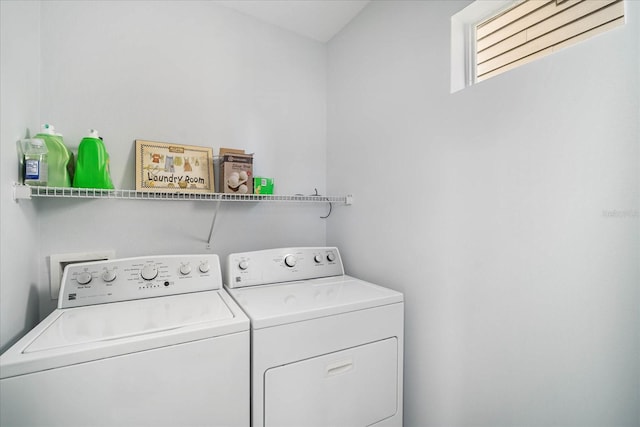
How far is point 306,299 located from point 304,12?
1808mm

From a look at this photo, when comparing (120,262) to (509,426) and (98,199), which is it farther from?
(509,426)

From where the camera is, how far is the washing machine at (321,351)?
3.52 feet

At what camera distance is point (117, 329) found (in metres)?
0.97

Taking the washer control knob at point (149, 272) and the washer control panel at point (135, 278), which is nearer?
the washer control panel at point (135, 278)

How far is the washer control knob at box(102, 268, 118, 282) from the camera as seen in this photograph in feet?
4.17

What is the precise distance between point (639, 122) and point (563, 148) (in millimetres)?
172

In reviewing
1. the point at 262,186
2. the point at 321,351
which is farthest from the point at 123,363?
the point at 262,186

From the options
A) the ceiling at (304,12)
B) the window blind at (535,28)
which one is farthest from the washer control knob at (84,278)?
the window blind at (535,28)

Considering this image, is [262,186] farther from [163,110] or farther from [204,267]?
[163,110]

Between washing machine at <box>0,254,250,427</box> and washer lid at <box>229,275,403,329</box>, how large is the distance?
0.08 m

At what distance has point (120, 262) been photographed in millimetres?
1327

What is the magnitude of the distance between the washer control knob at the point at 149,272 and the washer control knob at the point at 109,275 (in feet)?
0.35

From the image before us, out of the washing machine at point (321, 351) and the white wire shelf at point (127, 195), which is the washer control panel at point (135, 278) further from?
the white wire shelf at point (127, 195)

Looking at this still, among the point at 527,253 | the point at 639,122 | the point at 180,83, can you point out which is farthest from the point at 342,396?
the point at 180,83
